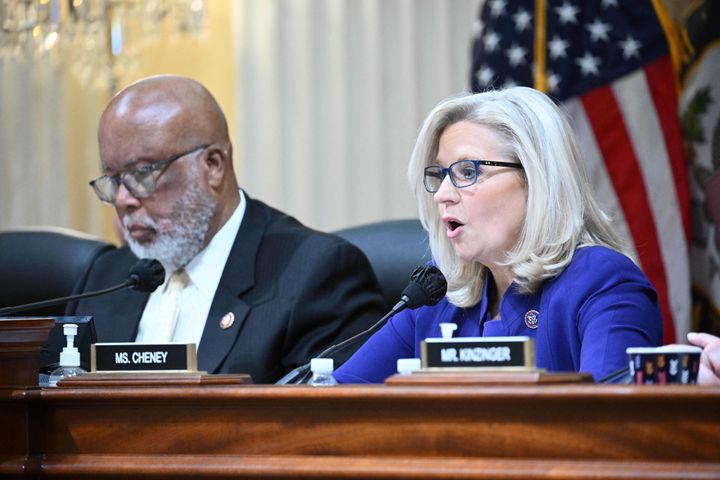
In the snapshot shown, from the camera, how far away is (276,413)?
1657 millimetres

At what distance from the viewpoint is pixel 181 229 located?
3219 mm

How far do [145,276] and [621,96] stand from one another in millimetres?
2496

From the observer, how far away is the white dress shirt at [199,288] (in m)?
3.18

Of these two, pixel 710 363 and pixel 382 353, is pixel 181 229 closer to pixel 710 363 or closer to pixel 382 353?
pixel 382 353

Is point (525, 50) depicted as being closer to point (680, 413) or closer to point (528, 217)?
point (528, 217)

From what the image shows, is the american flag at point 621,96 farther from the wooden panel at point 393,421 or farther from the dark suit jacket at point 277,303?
the wooden panel at point 393,421

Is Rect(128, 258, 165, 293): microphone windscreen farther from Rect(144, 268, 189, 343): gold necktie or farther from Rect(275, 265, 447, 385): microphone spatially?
Rect(144, 268, 189, 343): gold necktie

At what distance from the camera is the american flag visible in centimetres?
438

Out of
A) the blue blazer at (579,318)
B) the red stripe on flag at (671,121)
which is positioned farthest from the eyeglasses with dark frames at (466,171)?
the red stripe on flag at (671,121)

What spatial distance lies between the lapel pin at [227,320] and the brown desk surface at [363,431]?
1.18 metres

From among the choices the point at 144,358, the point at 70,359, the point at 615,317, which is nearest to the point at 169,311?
the point at 70,359

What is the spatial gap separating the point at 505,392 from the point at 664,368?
26cm

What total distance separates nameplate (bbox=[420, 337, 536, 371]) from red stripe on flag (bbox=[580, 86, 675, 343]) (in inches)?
111

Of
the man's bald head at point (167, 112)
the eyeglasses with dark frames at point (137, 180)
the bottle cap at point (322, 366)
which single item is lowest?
the bottle cap at point (322, 366)
